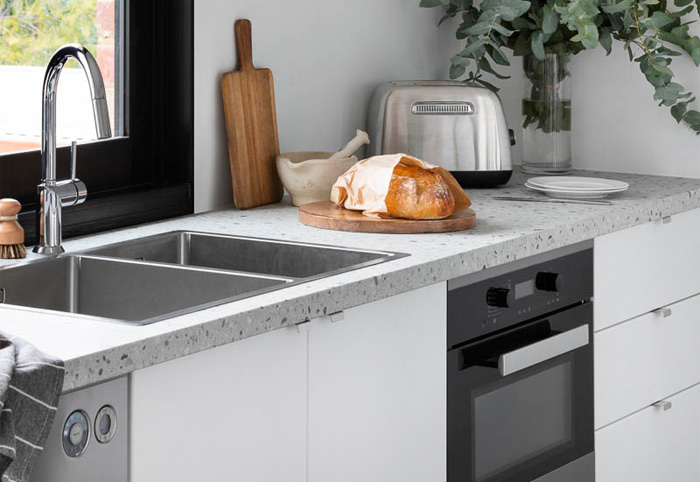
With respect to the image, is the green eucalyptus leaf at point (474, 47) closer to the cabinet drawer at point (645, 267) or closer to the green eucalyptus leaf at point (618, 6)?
the green eucalyptus leaf at point (618, 6)

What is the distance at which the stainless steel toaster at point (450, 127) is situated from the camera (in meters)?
2.60

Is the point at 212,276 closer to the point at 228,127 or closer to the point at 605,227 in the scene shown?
the point at 228,127

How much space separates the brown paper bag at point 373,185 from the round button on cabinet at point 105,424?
90 centimetres

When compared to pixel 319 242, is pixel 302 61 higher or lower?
higher

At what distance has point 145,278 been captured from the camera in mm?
1810

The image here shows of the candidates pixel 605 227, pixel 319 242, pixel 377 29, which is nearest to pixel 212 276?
pixel 319 242

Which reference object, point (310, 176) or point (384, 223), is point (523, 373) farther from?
point (310, 176)

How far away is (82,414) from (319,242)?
2.52ft

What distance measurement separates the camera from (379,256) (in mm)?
1896

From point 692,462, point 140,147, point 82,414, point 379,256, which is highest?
point 140,147

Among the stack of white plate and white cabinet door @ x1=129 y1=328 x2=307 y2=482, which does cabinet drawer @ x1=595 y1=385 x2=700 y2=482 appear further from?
white cabinet door @ x1=129 y1=328 x2=307 y2=482

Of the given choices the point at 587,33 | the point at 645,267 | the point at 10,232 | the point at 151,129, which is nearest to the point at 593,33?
the point at 587,33

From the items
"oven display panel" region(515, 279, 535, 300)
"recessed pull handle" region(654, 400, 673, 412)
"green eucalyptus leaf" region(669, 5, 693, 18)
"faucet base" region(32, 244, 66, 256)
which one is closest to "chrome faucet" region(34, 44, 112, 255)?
"faucet base" region(32, 244, 66, 256)

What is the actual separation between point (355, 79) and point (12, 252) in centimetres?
116
